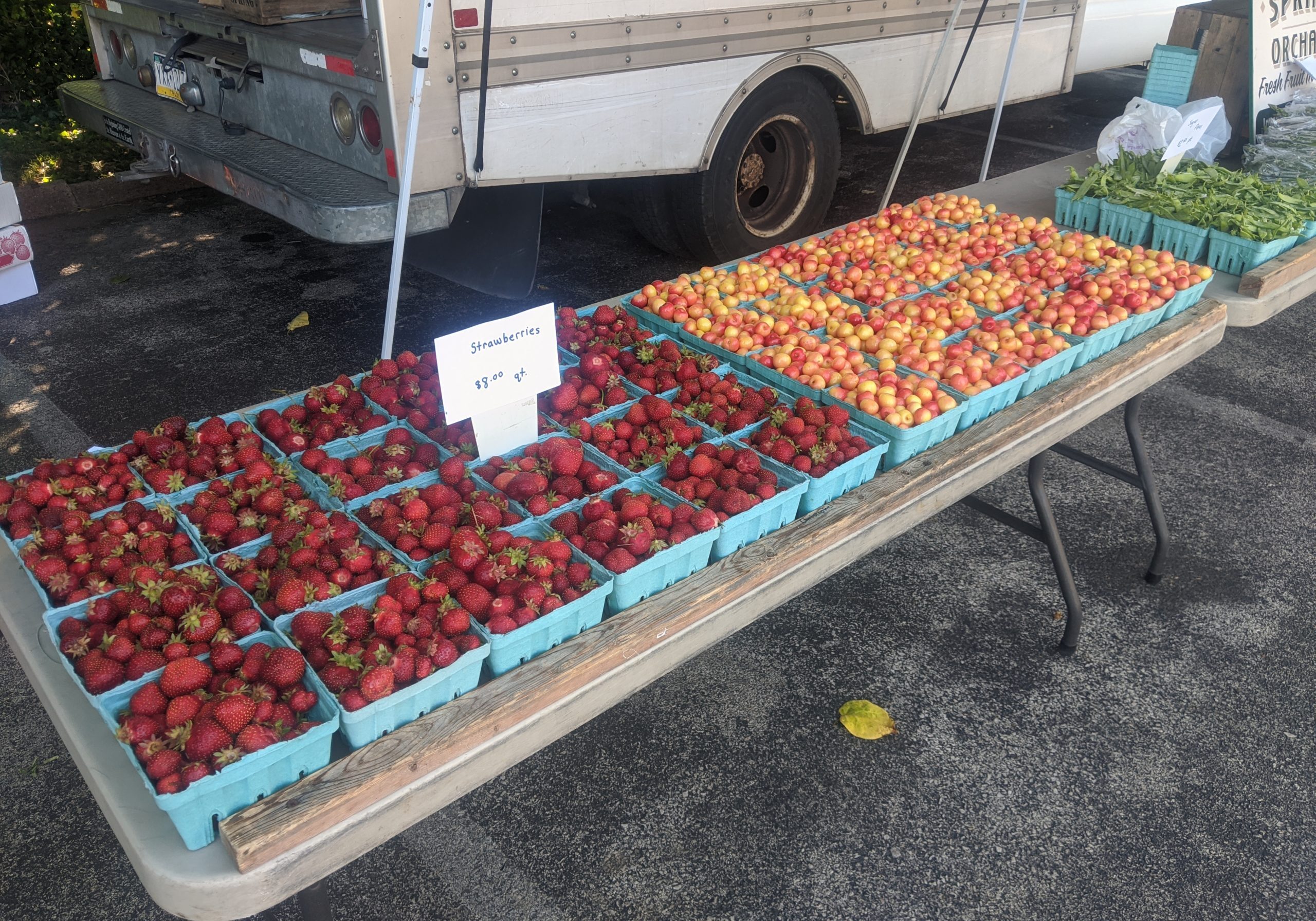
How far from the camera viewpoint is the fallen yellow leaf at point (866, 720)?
2.89 metres

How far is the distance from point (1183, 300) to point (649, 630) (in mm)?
2487

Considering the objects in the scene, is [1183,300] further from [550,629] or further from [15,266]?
[15,266]

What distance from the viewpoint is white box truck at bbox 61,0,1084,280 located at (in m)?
3.64

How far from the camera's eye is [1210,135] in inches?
183

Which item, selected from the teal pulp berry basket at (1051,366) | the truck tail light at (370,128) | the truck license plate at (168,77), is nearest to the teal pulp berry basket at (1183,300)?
the teal pulp berry basket at (1051,366)

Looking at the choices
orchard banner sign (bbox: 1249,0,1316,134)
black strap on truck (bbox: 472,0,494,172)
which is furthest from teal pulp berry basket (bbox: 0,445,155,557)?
orchard banner sign (bbox: 1249,0,1316,134)

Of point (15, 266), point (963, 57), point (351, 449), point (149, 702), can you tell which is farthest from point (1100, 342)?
point (15, 266)

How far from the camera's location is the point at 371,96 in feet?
11.8

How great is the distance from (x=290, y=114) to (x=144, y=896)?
334cm

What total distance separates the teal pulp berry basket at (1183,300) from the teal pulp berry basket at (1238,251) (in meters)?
0.39

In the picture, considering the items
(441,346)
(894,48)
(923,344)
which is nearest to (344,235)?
(441,346)

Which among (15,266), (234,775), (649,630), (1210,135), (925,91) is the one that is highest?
(925,91)

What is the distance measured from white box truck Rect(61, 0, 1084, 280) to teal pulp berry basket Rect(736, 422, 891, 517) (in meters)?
2.12

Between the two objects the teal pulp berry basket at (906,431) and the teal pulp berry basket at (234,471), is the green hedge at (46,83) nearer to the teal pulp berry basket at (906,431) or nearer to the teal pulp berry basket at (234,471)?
the teal pulp berry basket at (234,471)
